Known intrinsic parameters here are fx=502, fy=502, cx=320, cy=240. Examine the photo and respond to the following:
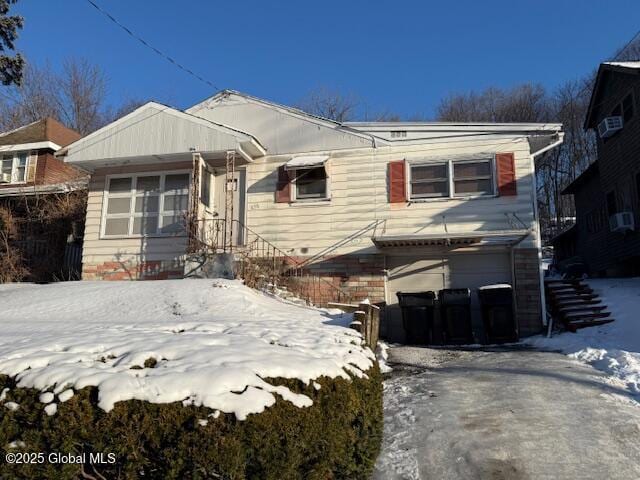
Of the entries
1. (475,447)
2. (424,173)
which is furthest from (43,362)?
(424,173)

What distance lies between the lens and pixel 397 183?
11.6 metres

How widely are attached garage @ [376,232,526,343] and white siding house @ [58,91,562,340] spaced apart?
2 centimetres

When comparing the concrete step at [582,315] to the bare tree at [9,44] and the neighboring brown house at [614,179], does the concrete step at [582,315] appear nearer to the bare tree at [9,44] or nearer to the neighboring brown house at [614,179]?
the neighboring brown house at [614,179]

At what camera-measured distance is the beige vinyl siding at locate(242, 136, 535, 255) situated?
11.1 metres

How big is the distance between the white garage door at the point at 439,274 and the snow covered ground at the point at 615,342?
1.61m

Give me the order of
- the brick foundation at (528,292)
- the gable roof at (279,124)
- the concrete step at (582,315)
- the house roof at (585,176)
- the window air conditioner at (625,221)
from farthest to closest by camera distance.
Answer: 1. the house roof at (585,176)
2. the window air conditioner at (625,221)
3. the gable roof at (279,124)
4. the brick foundation at (528,292)
5. the concrete step at (582,315)

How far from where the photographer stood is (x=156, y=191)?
41.3 feet

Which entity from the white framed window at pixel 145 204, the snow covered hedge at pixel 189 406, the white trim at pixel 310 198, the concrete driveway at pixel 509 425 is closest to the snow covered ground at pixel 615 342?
the concrete driveway at pixel 509 425

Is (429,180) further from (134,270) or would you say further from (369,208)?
(134,270)

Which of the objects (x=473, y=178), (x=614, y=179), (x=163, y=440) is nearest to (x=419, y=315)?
→ (x=473, y=178)

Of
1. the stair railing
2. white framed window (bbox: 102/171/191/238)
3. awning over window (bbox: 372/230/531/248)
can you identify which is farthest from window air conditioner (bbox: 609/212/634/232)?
white framed window (bbox: 102/171/191/238)

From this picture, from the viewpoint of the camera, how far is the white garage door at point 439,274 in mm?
11055

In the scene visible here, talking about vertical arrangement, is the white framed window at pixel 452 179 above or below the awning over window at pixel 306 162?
below

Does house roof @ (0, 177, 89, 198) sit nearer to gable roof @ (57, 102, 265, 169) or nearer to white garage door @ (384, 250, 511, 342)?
gable roof @ (57, 102, 265, 169)
